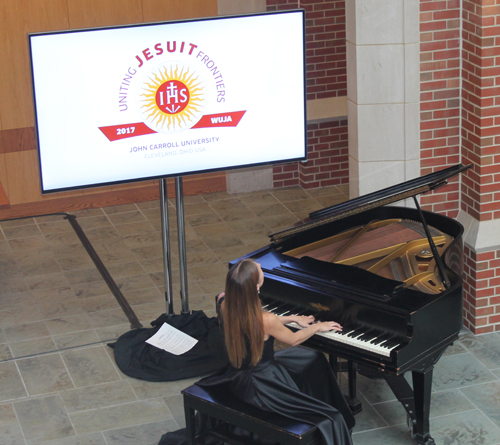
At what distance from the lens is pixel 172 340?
208 inches

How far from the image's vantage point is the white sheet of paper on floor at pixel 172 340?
5215mm

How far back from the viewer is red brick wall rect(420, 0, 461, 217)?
5035mm

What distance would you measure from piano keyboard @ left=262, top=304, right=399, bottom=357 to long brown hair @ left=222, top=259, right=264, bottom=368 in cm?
43

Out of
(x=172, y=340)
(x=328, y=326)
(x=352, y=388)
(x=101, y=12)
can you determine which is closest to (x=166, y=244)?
(x=172, y=340)

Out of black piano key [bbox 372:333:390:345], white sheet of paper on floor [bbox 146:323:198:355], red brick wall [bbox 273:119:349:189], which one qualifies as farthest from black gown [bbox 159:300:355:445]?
red brick wall [bbox 273:119:349:189]

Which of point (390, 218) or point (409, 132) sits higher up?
point (409, 132)

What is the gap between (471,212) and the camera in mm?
5285

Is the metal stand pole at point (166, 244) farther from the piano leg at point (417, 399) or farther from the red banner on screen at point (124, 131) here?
the piano leg at point (417, 399)

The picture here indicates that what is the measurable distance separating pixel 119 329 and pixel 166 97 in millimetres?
1698

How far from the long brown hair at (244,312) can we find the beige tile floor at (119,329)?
1039 millimetres

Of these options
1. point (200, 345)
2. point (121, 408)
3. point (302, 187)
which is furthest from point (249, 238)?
point (121, 408)

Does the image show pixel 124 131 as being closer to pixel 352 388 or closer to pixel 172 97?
pixel 172 97

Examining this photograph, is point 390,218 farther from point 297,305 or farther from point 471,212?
point 297,305

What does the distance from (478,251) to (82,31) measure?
2.71 meters
